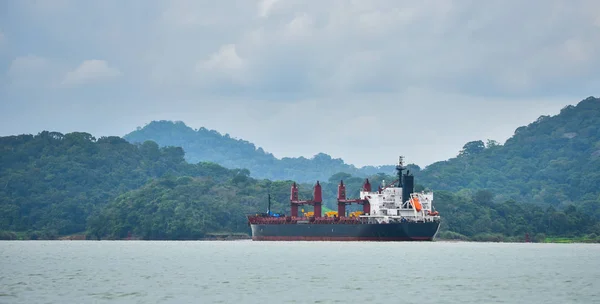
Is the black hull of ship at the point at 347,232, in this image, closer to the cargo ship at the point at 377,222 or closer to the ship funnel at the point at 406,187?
the cargo ship at the point at 377,222

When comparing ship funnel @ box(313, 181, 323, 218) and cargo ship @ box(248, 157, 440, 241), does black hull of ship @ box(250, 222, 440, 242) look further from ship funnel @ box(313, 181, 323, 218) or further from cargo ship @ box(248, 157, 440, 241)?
ship funnel @ box(313, 181, 323, 218)

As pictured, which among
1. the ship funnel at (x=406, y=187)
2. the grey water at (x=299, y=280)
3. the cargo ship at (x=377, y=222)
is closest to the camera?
the grey water at (x=299, y=280)

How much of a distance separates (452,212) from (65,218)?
257ft

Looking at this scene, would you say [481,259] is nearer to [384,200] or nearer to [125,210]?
[384,200]

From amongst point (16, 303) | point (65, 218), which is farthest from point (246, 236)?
point (16, 303)

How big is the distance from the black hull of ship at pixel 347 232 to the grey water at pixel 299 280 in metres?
44.0

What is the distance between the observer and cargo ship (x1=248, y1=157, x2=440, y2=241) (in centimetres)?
13238

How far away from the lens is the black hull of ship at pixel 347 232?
13150cm

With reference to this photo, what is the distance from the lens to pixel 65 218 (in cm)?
19638

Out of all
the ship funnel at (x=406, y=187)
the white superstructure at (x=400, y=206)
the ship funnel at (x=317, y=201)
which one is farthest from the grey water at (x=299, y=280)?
the ship funnel at (x=317, y=201)

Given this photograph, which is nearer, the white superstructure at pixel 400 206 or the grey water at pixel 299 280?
the grey water at pixel 299 280

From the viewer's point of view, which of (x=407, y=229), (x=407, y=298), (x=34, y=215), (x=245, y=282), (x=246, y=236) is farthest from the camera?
(x=34, y=215)

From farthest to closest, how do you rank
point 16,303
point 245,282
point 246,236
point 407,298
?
point 246,236 → point 245,282 → point 407,298 → point 16,303

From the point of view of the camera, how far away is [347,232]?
139625 millimetres
